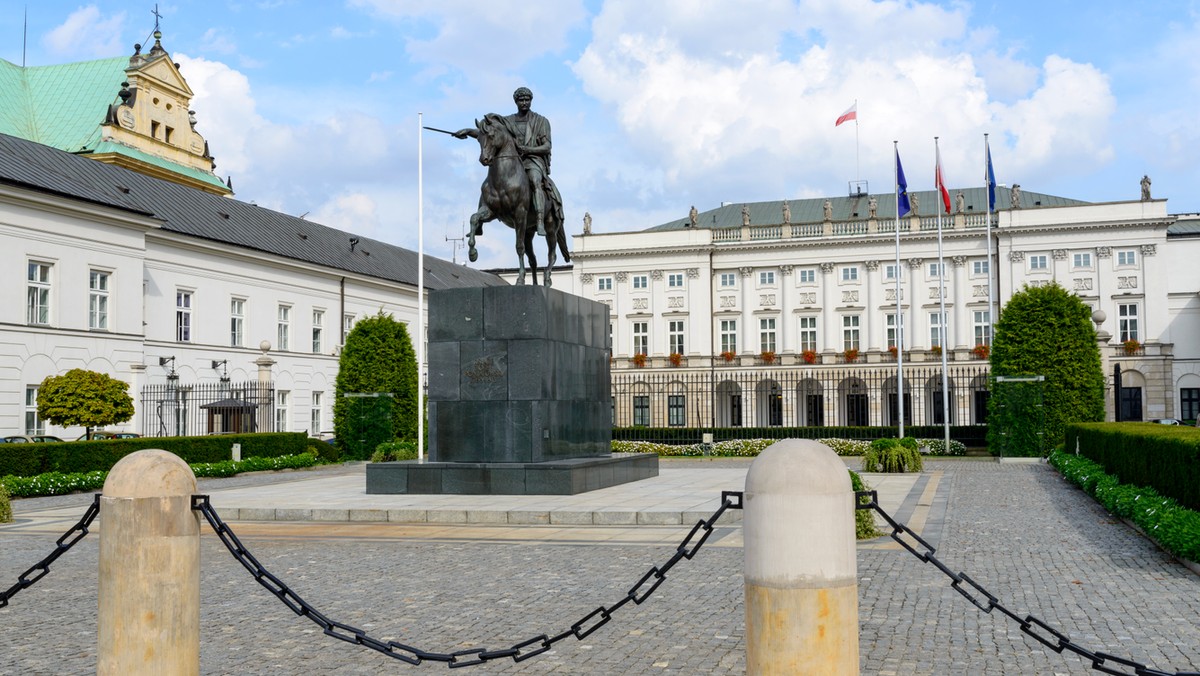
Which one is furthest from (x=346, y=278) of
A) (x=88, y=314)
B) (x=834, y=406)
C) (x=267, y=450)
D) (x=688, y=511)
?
(x=688, y=511)

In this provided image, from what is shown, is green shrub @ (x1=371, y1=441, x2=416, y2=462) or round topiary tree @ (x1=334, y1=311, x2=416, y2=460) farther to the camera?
round topiary tree @ (x1=334, y1=311, x2=416, y2=460)

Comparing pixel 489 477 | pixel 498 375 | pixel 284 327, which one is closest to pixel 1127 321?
pixel 284 327

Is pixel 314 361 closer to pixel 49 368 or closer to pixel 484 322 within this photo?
pixel 49 368

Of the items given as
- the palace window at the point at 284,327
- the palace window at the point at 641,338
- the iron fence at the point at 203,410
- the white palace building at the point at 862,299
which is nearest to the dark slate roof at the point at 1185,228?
the white palace building at the point at 862,299

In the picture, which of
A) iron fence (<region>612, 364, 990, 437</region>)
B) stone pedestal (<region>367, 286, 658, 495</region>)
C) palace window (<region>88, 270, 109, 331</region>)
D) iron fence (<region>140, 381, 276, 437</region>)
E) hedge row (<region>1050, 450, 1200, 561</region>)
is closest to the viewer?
hedge row (<region>1050, 450, 1200, 561</region>)

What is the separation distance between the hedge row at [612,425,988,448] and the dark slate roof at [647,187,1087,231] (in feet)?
95.6

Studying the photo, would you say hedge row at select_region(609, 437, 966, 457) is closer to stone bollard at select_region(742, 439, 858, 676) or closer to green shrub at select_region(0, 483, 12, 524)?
green shrub at select_region(0, 483, 12, 524)

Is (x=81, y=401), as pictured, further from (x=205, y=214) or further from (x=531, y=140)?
(x=205, y=214)

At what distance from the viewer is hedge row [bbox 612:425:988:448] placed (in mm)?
46344

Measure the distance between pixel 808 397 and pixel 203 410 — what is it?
4256cm

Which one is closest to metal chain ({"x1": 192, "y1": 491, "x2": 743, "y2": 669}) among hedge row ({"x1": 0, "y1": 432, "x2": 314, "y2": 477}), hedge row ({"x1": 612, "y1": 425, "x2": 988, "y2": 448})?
hedge row ({"x1": 0, "y1": 432, "x2": 314, "y2": 477})

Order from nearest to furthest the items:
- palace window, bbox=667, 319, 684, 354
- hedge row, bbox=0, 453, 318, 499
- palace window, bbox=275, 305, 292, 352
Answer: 1. hedge row, bbox=0, 453, 318, 499
2. palace window, bbox=275, 305, 292, 352
3. palace window, bbox=667, 319, 684, 354

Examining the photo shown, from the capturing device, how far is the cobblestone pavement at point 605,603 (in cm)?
705

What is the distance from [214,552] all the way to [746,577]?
946 cm
